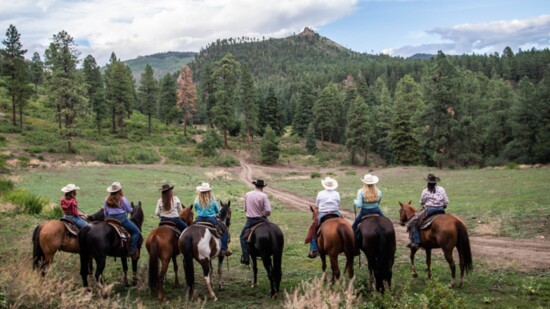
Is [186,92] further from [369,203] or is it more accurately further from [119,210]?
[369,203]

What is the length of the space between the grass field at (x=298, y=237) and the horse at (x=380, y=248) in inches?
18.3

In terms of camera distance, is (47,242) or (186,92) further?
(186,92)

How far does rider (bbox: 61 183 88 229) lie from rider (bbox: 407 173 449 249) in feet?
31.7

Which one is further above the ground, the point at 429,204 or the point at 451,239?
the point at 429,204

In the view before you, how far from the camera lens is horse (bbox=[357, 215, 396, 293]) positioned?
959 cm

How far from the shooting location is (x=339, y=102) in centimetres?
9138

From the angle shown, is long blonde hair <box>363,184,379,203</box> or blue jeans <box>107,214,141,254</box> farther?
blue jeans <box>107,214,141,254</box>

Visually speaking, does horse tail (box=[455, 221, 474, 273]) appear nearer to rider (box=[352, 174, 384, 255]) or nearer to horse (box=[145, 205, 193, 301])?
rider (box=[352, 174, 384, 255])

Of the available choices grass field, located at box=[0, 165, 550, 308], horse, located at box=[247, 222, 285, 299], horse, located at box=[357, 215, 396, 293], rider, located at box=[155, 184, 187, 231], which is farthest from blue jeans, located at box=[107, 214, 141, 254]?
horse, located at box=[357, 215, 396, 293]

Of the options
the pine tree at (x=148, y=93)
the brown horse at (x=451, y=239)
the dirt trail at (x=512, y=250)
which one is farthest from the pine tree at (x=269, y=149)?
the brown horse at (x=451, y=239)

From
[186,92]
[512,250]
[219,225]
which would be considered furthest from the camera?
[186,92]

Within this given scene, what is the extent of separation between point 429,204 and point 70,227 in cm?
1028

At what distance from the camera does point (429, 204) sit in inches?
454

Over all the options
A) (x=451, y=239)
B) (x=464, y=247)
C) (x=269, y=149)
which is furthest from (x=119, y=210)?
(x=269, y=149)
